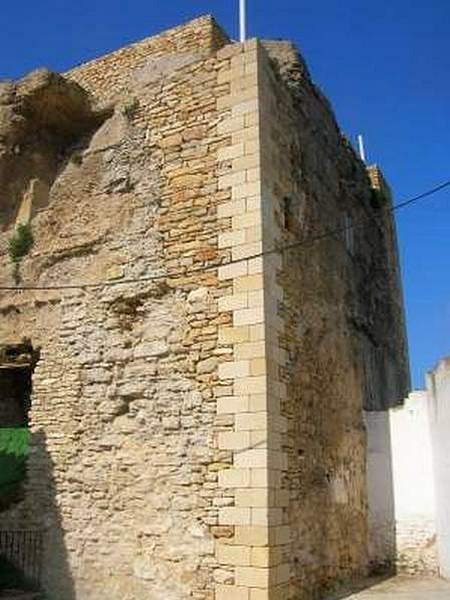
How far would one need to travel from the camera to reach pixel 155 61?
9.57 metres

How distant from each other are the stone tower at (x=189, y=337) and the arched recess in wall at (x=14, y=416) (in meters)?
0.21

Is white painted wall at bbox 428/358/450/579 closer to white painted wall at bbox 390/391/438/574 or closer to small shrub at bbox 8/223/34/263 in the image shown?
white painted wall at bbox 390/391/438/574

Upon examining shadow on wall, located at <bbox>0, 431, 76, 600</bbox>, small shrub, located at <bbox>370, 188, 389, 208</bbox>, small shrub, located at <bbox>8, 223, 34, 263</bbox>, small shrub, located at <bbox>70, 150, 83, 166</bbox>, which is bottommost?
shadow on wall, located at <bbox>0, 431, 76, 600</bbox>

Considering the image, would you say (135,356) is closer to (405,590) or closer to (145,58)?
(405,590)

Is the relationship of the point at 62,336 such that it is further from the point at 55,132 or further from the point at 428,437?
the point at 428,437

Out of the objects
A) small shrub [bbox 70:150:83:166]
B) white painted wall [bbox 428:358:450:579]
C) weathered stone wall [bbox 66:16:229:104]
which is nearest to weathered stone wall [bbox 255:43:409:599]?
white painted wall [bbox 428:358:450:579]

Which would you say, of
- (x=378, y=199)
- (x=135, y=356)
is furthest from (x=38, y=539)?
(x=378, y=199)

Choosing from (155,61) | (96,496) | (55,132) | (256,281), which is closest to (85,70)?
(55,132)

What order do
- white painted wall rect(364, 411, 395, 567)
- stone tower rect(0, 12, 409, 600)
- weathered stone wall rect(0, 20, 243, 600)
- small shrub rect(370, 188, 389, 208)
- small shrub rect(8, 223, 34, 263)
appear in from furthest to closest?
small shrub rect(370, 188, 389, 208) < white painted wall rect(364, 411, 395, 567) < small shrub rect(8, 223, 34, 263) < weathered stone wall rect(0, 20, 243, 600) < stone tower rect(0, 12, 409, 600)

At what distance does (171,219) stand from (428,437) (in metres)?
5.29

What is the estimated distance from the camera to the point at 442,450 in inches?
395

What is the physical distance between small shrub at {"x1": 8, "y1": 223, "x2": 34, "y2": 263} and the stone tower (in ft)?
0.47

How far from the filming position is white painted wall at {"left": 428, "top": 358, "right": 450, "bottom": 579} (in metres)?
9.85

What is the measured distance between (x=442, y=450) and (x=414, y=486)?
0.89 meters
